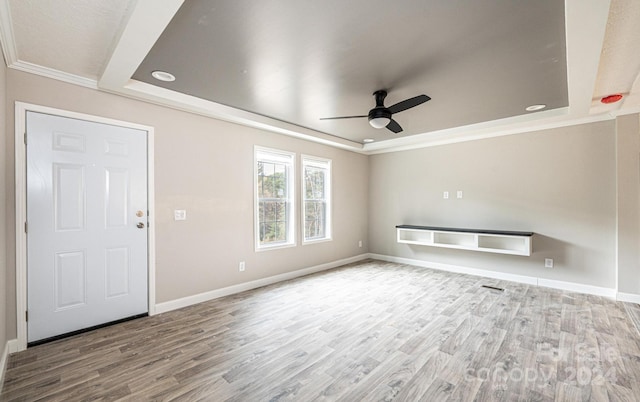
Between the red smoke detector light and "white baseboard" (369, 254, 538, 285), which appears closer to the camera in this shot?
the red smoke detector light

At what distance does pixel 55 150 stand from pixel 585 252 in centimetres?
652

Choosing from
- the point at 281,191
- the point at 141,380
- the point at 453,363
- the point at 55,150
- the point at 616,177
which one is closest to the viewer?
the point at 141,380

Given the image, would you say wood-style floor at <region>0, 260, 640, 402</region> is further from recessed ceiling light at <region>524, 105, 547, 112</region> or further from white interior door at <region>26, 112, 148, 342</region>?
recessed ceiling light at <region>524, 105, 547, 112</region>

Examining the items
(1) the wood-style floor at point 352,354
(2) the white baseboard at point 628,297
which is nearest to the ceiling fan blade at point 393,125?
(1) the wood-style floor at point 352,354

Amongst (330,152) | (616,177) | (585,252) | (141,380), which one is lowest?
(141,380)

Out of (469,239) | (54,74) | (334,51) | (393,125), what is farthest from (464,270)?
→ (54,74)

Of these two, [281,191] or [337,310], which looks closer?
[337,310]

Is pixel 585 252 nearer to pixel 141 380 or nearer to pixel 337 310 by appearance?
pixel 337 310

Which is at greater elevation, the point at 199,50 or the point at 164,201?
the point at 199,50

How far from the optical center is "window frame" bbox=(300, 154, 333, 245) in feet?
16.4

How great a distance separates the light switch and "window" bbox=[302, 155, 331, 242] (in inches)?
80.3

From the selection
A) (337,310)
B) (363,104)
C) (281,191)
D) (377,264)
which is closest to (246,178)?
(281,191)

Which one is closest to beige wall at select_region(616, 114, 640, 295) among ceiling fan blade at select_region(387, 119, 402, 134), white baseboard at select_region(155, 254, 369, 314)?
ceiling fan blade at select_region(387, 119, 402, 134)

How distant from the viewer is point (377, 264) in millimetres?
5789
